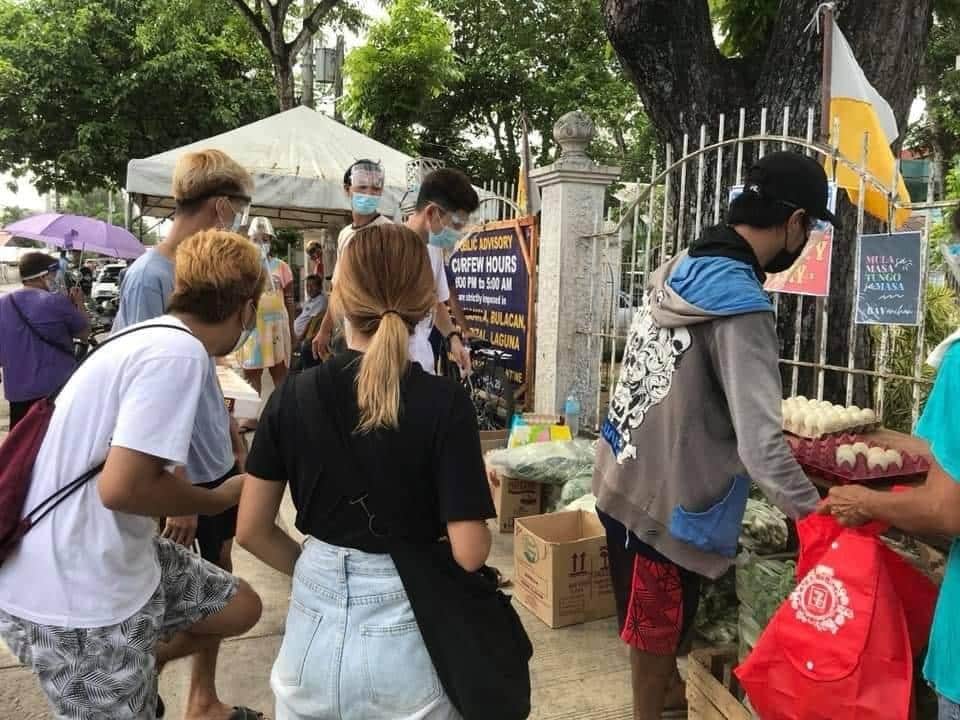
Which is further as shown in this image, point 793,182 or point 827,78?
point 827,78

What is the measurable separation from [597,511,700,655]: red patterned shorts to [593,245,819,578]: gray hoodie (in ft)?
0.29

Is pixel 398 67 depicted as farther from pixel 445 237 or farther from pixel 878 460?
pixel 878 460

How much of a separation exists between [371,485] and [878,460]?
1830 millimetres

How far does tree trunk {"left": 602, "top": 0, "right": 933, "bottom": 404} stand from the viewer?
4633 mm

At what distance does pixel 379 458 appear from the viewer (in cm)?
151

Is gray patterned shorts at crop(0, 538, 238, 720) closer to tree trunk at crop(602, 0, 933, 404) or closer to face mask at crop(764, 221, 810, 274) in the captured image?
face mask at crop(764, 221, 810, 274)

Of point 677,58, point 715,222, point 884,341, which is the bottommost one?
point 884,341

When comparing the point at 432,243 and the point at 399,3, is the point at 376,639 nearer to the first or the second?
the point at 432,243

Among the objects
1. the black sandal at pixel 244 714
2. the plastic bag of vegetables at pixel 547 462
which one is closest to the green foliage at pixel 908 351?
the plastic bag of vegetables at pixel 547 462

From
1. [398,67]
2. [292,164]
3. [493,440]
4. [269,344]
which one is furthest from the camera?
[398,67]

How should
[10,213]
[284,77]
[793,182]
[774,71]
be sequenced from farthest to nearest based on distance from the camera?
[10,213], [284,77], [774,71], [793,182]

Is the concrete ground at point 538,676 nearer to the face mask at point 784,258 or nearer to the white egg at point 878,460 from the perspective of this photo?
the white egg at point 878,460

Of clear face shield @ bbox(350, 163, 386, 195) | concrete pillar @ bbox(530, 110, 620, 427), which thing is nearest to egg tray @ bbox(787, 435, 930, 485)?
clear face shield @ bbox(350, 163, 386, 195)

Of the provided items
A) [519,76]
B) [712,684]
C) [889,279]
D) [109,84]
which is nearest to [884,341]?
[889,279]
